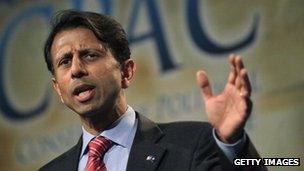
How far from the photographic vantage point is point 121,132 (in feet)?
4.38

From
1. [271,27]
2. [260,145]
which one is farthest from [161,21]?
[260,145]

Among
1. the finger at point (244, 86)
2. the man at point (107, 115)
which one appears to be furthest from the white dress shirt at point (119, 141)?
the finger at point (244, 86)

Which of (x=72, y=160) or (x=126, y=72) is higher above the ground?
(x=126, y=72)

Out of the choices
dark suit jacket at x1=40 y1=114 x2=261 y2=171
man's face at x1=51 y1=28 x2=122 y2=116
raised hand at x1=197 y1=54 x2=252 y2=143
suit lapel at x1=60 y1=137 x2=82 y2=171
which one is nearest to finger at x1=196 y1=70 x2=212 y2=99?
raised hand at x1=197 y1=54 x2=252 y2=143

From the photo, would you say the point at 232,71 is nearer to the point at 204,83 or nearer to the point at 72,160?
the point at 204,83

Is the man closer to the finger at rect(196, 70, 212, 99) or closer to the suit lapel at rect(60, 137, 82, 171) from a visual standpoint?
the suit lapel at rect(60, 137, 82, 171)

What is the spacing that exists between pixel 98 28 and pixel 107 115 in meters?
0.22

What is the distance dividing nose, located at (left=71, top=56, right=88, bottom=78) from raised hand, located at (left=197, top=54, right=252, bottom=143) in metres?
0.34

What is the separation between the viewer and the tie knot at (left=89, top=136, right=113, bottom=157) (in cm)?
131

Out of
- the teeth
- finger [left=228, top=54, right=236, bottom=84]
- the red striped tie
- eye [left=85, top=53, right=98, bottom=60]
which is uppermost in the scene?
finger [left=228, top=54, right=236, bottom=84]

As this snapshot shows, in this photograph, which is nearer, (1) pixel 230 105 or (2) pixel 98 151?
(1) pixel 230 105

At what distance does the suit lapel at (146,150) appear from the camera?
4.14 feet

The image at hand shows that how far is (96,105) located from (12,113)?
2.26 ft

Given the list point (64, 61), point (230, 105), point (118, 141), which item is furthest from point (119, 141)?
point (230, 105)
